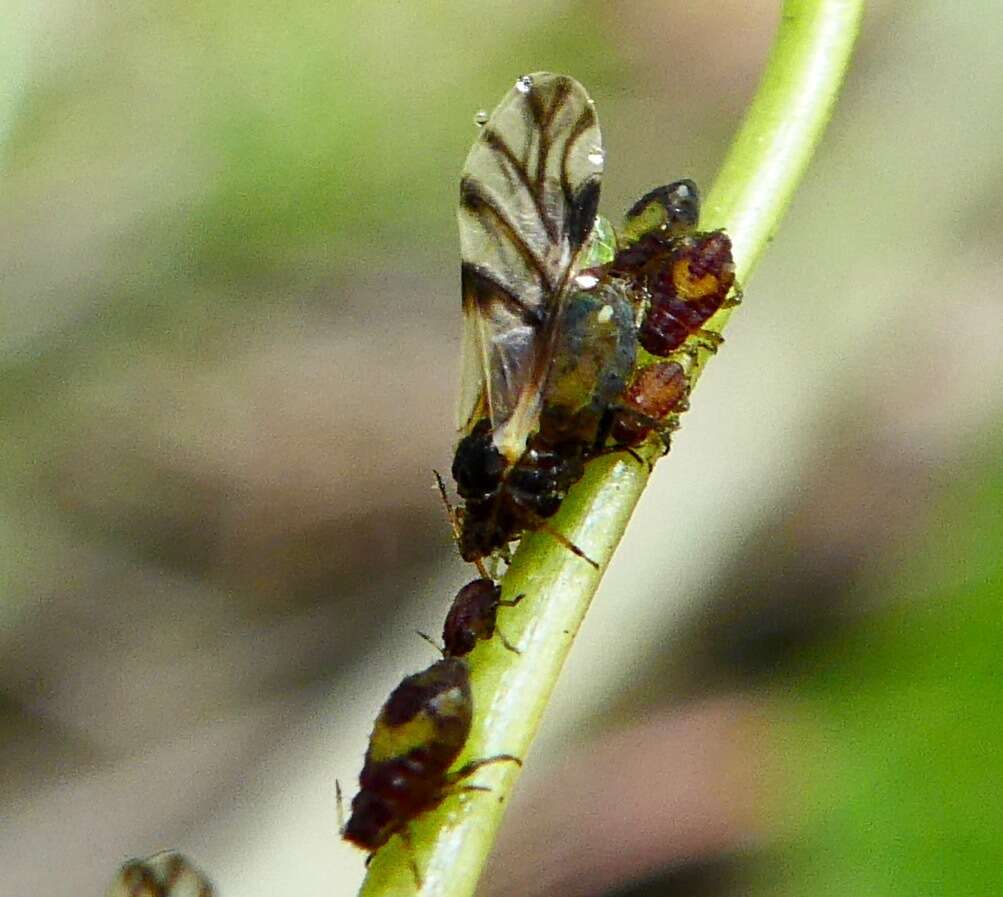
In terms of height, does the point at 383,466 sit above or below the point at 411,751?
above

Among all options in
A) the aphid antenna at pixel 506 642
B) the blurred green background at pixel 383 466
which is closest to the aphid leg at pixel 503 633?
the aphid antenna at pixel 506 642

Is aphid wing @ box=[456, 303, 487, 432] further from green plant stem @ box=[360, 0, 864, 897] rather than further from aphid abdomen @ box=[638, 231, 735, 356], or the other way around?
green plant stem @ box=[360, 0, 864, 897]

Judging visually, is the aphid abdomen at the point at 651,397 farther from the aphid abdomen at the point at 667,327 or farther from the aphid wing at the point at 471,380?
the aphid wing at the point at 471,380

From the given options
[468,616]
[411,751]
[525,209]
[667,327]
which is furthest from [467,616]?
[525,209]

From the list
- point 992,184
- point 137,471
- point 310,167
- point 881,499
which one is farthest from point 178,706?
point 992,184

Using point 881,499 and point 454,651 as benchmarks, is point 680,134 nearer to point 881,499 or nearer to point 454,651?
point 881,499

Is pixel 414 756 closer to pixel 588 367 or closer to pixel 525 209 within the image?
pixel 588 367

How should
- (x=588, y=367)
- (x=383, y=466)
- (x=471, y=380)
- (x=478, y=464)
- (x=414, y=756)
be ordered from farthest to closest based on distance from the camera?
(x=383, y=466)
(x=471, y=380)
(x=478, y=464)
(x=588, y=367)
(x=414, y=756)

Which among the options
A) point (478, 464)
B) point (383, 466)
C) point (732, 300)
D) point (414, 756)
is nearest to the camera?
point (414, 756)
